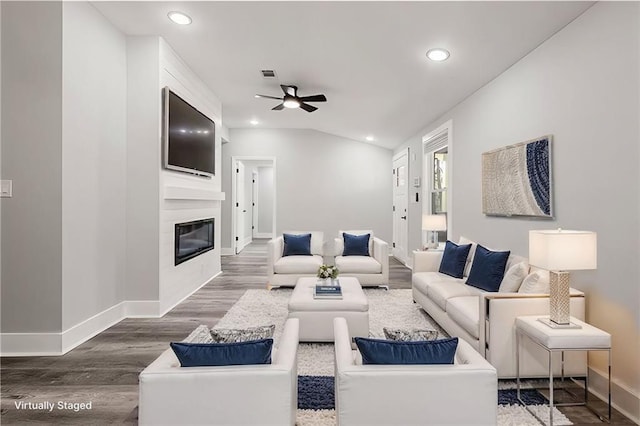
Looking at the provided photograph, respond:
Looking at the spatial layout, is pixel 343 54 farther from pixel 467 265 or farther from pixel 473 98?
pixel 467 265

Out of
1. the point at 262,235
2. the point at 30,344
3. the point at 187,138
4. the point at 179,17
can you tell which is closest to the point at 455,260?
the point at 187,138

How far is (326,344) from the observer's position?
311cm

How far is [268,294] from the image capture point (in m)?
4.77

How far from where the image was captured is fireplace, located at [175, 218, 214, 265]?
4.29m

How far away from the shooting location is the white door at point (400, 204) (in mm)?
7203

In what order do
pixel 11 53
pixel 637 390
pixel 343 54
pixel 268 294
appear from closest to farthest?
pixel 637 390
pixel 11 53
pixel 343 54
pixel 268 294

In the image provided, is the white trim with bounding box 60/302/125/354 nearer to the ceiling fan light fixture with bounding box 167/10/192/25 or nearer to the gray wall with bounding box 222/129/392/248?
the ceiling fan light fixture with bounding box 167/10/192/25

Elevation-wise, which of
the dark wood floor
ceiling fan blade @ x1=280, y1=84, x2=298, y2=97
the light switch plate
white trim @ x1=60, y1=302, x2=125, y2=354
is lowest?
the dark wood floor

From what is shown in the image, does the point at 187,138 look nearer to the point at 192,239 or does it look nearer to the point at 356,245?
the point at 192,239

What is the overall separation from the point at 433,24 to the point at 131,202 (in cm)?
334

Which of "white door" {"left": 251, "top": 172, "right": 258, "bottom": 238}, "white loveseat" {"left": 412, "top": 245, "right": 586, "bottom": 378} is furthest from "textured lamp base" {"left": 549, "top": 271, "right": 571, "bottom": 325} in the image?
"white door" {"left": 251, "top": 172, "right": 258, "bottom": 238}

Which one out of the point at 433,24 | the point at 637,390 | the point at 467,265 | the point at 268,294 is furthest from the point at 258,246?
the point at 637,390

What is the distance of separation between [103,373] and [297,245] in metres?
3.17

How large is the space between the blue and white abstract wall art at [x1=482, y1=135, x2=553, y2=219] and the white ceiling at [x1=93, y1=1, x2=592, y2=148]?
0.85m
